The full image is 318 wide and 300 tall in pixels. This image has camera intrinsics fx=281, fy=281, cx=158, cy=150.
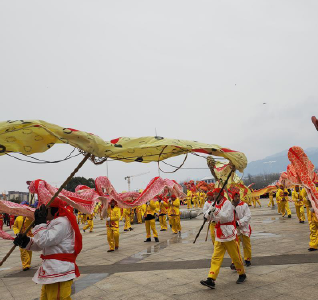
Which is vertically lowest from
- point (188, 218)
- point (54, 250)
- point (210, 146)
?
point (188, 218)

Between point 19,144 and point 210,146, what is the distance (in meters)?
2.68

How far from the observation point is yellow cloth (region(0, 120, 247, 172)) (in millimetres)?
3266

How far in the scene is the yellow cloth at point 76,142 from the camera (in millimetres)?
3266

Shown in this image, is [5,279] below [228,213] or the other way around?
below

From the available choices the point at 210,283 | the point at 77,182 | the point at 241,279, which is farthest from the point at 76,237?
the point at 77,182

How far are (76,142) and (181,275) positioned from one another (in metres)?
3.76

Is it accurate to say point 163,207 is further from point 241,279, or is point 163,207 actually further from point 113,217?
point 241,279

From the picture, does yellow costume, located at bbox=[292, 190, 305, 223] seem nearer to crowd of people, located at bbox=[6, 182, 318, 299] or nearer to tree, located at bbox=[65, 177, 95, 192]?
crowd of people, located at bbox=[6, 182, 318, 299]

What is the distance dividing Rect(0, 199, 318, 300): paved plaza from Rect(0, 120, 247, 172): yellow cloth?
2390 millimetres

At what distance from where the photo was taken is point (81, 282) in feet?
19.0

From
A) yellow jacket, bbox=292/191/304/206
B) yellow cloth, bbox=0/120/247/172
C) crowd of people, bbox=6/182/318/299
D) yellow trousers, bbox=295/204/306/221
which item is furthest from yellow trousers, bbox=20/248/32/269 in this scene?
yellow trousers, bbox=295/204/306/221

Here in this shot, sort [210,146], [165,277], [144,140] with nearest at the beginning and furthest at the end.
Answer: [144,140]
[210,146]
[165,277]

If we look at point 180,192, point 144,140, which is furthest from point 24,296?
point 180,192

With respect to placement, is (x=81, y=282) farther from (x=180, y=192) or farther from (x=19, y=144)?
(x=180, y=192)
